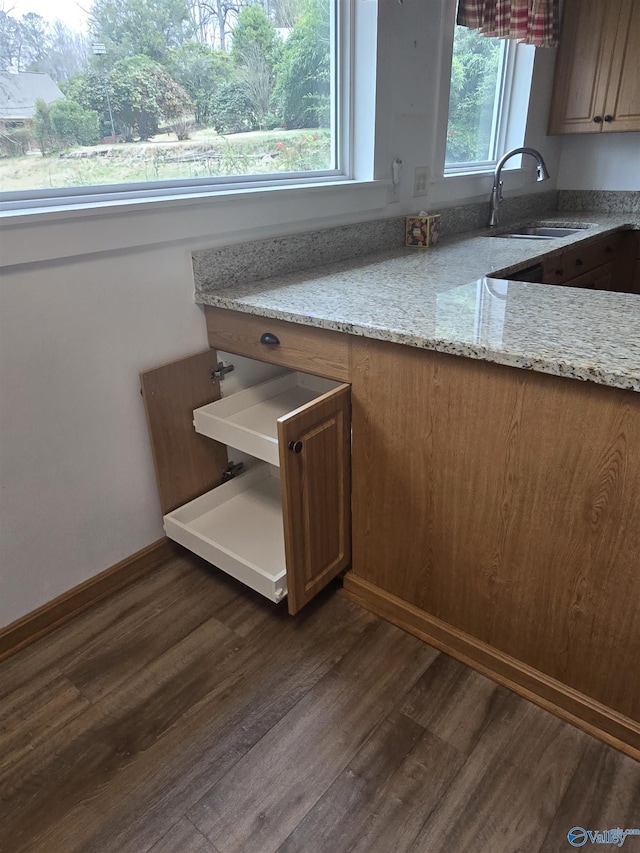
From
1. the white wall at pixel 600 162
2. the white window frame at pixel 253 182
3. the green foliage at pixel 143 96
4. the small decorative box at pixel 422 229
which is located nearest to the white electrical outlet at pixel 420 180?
the small decorative box at pixel 422 229

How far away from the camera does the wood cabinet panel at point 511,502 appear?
1.05 meters

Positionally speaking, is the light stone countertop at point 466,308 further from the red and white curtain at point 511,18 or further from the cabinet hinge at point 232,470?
the red and white curtain at point 511,18

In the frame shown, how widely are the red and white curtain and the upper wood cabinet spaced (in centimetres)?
25

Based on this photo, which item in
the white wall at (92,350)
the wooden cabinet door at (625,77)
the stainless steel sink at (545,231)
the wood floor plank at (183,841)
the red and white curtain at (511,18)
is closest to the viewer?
the wood floor plank at (183,841)

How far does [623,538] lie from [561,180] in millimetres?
2943

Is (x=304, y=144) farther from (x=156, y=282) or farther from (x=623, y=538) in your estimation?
(x=623, y=538)

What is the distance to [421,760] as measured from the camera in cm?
120

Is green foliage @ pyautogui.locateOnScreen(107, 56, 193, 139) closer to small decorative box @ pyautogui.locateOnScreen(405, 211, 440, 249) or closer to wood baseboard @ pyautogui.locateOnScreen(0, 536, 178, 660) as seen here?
small decorative box @ pyautogui.locateOnScreen(405, 211, 440, 249)

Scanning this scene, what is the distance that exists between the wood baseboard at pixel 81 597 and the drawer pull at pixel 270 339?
0.75 metres

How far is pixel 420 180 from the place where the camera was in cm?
222

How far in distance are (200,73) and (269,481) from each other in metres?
1.28

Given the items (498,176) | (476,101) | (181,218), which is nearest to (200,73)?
(181,218)

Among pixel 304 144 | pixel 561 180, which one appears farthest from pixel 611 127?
pixel 304 144

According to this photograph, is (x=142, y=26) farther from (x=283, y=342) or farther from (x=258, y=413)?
(x=258, y=413)
